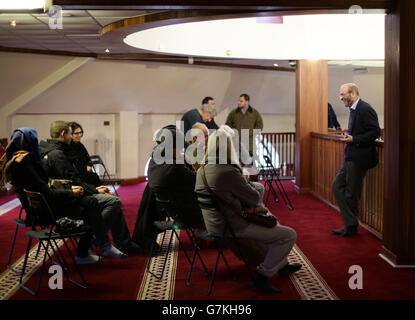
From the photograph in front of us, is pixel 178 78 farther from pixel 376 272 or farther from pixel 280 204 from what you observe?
pixel 376 272

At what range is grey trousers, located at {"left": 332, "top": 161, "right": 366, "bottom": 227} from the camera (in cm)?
650

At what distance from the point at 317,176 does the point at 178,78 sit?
458cm

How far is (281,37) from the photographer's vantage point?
10992 millimetres

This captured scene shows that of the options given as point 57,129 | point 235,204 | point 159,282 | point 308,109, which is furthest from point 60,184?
point 308,109

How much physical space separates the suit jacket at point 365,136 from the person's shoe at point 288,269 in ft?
5.96

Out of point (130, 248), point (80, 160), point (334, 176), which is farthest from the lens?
point (334, 176)

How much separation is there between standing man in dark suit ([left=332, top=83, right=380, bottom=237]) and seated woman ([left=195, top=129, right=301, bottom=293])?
2.13 metres

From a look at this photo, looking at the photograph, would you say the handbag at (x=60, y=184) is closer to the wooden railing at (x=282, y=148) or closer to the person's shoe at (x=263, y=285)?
the person's shoe at (x=263, y=285)

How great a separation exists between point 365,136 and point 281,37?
17.0 feet

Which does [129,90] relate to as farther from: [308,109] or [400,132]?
[400,132]

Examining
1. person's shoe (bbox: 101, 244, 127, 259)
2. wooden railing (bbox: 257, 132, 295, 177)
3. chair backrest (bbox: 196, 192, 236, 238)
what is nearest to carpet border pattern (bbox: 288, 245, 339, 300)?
chair backrest (bbox: 196, 192, 236, 238)

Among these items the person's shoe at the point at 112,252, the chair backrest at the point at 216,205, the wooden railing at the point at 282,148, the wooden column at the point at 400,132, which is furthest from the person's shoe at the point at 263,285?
the wooden railing at the point at 282,148

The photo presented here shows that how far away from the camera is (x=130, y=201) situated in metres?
9.85
